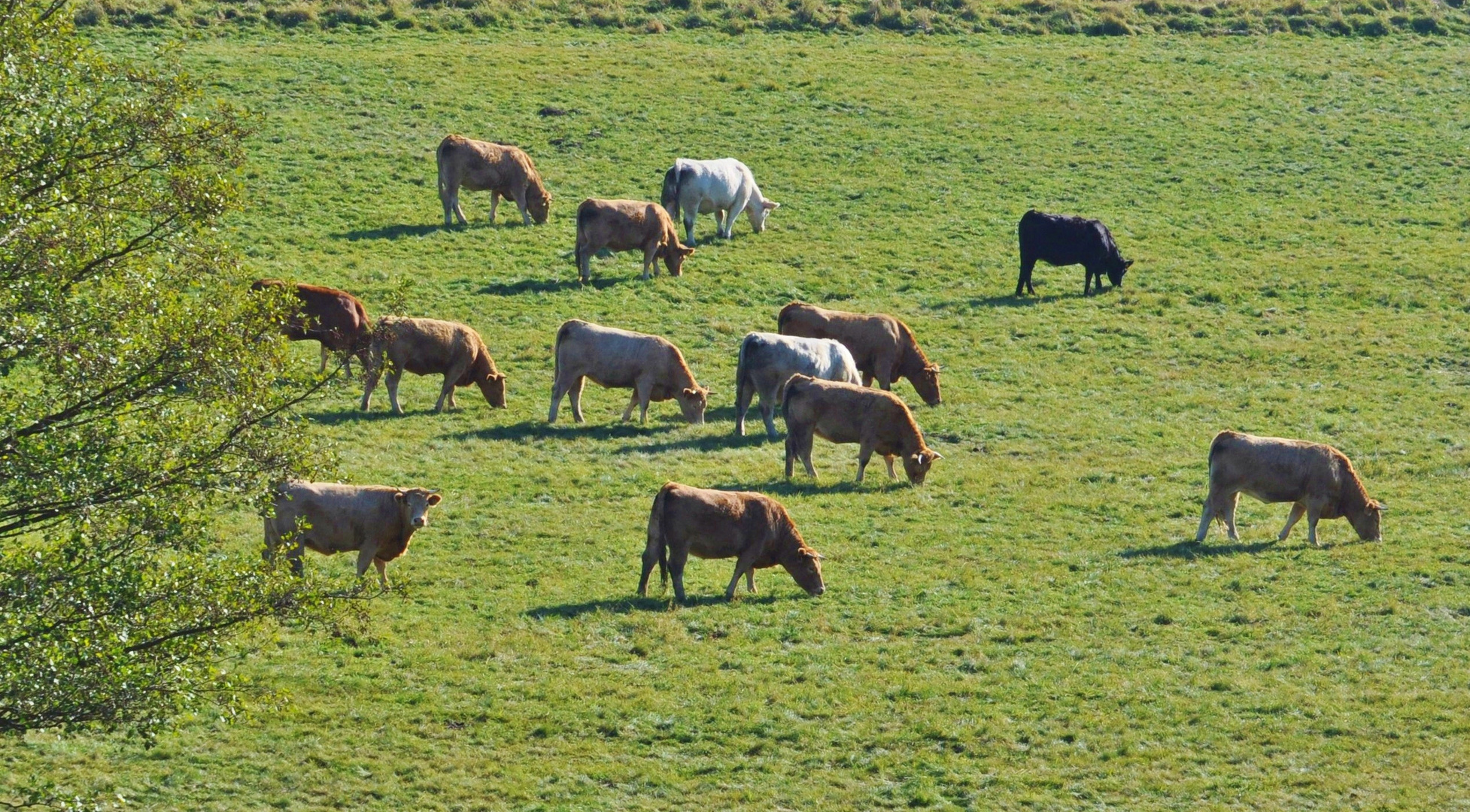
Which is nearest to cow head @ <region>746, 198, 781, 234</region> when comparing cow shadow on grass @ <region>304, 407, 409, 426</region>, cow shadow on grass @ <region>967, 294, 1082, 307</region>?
cow shadow on grass @ <region>967, 294, 1082, 307</region>

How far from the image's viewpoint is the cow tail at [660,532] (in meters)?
20.5

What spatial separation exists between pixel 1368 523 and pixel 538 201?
21.9m

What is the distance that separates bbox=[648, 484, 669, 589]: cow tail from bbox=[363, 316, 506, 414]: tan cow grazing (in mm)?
8872

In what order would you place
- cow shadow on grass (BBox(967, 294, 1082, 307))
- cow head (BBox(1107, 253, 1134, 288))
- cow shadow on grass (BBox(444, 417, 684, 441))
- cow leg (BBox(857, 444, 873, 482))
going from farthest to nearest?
cow head (BBox(1107, 253, 1134, 288))
cow shadow on grass (BBox(967, 294, 1082, 307))
cow shadow on grass (BBox(444, 417, 684, 441))
cow leg (BBox(857, 444, 873, 482))

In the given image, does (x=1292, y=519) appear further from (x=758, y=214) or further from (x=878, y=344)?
(x=758, y=214)

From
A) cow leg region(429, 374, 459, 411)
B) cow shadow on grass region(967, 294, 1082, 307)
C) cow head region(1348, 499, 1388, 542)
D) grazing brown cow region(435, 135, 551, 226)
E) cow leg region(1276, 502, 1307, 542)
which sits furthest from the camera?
grazing brown cow region(435, 135, 551, 226)

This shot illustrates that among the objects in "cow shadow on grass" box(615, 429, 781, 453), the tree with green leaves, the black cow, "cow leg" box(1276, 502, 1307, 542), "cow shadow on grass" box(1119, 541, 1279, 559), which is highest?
the tree with green leaves

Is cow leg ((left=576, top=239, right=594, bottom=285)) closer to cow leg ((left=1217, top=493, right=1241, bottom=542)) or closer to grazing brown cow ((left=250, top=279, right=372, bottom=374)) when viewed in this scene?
grazing brown cow ((left=250, top=279, right=372, bottom=374))

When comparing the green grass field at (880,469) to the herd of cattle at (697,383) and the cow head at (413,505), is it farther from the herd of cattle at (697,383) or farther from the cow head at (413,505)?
the cow head at (413,505)

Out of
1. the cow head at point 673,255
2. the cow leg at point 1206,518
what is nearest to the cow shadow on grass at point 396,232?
the cow head at point 673,255

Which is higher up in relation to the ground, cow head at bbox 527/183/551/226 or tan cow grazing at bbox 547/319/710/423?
cow head at bbox 527/183/551/226

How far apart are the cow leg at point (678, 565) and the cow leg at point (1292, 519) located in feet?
30.5

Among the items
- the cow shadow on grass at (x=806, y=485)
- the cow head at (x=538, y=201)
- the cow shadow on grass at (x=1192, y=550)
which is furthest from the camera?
the cow head at (x=538, y=201)

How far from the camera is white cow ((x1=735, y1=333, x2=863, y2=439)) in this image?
28328mm
